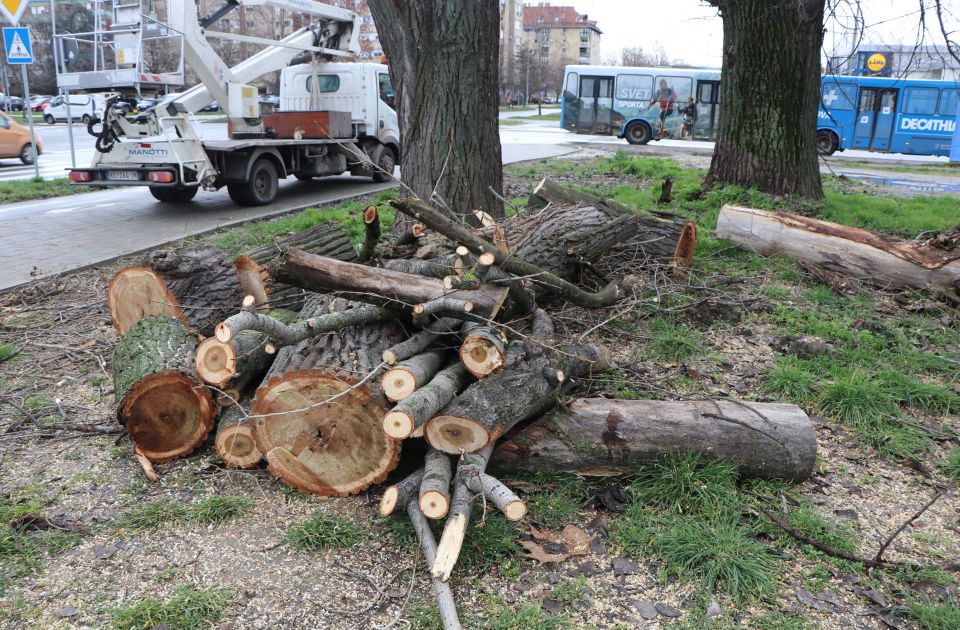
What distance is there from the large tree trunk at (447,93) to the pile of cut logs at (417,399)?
2739mm

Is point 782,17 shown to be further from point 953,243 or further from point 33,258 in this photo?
point 33,258

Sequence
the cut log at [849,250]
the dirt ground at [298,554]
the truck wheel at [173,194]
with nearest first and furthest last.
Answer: the dirt ground at [298,554], the cut log at [849,250], the truck wheel at [173,194]

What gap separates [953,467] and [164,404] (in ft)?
13.3

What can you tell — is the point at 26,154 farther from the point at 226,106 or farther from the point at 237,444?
the point at 237,444

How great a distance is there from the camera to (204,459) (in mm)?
3676

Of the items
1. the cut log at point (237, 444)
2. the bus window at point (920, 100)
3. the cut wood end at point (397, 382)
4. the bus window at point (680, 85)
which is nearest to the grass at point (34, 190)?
the cut log at point (237, 444)

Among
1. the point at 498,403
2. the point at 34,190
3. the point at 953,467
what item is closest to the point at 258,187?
the point at 34,190

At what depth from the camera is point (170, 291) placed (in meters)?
4.55

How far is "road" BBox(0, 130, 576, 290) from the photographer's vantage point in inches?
305

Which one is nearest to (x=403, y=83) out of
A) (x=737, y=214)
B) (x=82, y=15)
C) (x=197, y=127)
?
(x=737, y=214)

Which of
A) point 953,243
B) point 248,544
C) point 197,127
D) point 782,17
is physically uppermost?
point 782,17

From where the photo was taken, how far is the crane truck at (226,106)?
10352mm

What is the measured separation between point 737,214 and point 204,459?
5.69 meters

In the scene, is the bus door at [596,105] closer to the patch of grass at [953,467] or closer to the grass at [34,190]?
the grass at [34,190]
